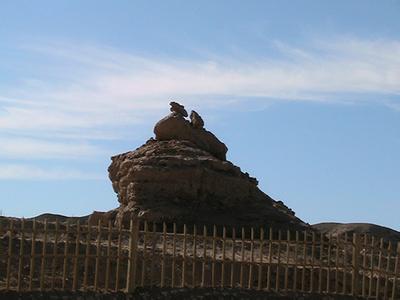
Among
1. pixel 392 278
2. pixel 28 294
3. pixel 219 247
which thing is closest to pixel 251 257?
pixel 219 247

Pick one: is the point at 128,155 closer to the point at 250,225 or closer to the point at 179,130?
the point at 179,130

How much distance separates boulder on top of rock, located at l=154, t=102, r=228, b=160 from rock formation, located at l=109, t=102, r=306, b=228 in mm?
787

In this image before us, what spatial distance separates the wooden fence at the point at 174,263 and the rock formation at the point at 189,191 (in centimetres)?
244

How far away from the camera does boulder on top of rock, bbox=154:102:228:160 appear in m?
26.7

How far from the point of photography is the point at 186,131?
26.8 m

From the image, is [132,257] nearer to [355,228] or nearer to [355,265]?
[355,265]

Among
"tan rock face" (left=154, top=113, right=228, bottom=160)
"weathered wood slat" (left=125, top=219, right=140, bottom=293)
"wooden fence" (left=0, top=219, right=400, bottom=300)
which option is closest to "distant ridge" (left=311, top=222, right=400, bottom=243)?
"tan rock face" (left=154, top=113, right=228, bottom=160)

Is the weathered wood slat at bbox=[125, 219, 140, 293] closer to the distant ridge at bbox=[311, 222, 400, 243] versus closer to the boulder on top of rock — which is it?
the boulder on top of rock

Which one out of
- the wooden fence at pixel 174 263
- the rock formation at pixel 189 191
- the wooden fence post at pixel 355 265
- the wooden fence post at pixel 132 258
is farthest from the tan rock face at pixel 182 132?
the wooden fence post at pixel 132 258

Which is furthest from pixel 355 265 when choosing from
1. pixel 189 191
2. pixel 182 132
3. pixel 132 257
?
pixel 182 132

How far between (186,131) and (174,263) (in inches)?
387

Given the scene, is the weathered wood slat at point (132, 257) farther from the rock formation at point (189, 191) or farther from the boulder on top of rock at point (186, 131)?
the boulder on top of rock at point (186, 131)

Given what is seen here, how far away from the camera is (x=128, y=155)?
85.4 feet

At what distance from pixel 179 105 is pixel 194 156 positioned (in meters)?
2.80
